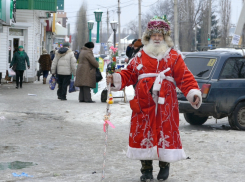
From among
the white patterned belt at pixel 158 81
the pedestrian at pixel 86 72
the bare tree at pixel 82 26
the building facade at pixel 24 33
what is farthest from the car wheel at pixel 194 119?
the bare tree at pixel 82 26

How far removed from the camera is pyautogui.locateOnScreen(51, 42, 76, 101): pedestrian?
15.7 metres

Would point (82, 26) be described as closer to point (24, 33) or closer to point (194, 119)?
point (24, 33)

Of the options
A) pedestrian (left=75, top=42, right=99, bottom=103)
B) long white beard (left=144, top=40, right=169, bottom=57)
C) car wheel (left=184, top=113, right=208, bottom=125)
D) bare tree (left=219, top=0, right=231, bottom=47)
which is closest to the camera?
long white beard (left=144, top=40, right=169, bottom=57)

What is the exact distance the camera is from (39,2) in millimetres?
24625

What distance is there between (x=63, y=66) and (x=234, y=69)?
6.76 meters

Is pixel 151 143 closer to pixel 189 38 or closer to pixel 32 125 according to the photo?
pixel 32 125

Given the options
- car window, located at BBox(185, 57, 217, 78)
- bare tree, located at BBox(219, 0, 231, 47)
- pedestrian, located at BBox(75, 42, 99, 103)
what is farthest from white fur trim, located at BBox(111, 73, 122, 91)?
bare tree, located at BBox(219, 0, 231, 47)

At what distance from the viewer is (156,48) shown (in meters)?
5.70

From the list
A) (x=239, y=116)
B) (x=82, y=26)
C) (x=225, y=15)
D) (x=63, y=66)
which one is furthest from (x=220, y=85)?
(x=82, y=26)

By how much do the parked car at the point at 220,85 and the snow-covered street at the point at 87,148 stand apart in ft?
1.33

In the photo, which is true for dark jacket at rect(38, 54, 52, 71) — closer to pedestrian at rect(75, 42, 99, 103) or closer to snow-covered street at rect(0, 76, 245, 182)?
pedestrian at rect(75, 42, 99, 103)

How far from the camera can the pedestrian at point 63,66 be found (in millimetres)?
15680

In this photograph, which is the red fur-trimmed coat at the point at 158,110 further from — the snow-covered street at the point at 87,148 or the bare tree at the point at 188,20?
the bare tree at the point at 188,20

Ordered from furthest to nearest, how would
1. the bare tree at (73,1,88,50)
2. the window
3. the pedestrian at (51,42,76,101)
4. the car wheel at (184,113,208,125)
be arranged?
the bare tree at (73,1,88,50)
the window
the pedestrian at (51,42,76,101)
the car wheel at (184,113,208,125)
